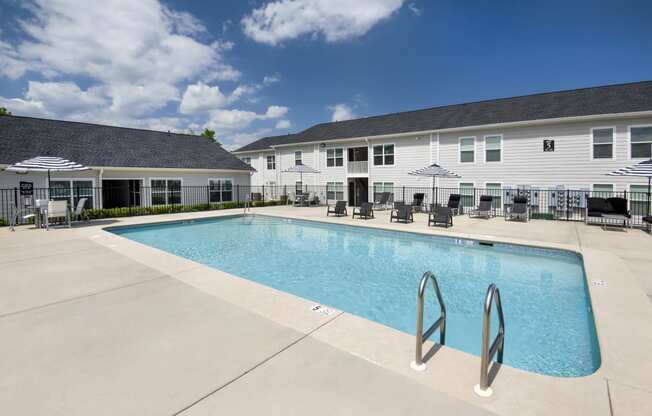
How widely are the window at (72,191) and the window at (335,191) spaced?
1422 centimetres

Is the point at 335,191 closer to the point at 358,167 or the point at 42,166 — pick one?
the point at 358,167

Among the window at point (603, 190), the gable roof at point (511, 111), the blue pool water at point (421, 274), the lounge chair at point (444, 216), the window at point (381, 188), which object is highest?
the gable roof at point (511, 111)

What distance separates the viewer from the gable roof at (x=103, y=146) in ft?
51.5

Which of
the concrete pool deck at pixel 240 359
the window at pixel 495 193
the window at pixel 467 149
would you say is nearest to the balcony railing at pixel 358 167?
the window at pixel 467 149

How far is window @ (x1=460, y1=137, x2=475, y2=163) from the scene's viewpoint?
1722 centimetres

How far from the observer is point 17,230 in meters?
11.0

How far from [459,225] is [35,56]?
20.2 metres

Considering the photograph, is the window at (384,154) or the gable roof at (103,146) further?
the window at (384,154)

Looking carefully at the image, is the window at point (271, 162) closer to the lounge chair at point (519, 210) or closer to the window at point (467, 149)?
the window at point (467, 149)

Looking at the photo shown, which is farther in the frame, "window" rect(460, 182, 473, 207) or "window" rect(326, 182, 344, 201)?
"window" rect(326, 182, 344, 201)

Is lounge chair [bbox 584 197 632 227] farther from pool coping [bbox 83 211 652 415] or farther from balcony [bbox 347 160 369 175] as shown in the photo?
balcony [bbox 347 160 369 175]

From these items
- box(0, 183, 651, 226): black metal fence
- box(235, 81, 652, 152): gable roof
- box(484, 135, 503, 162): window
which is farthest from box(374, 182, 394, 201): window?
box(484, 135, 503, 162): window

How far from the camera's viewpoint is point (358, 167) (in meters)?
22.2

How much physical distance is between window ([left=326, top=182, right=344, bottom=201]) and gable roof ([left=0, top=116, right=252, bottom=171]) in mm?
6221
